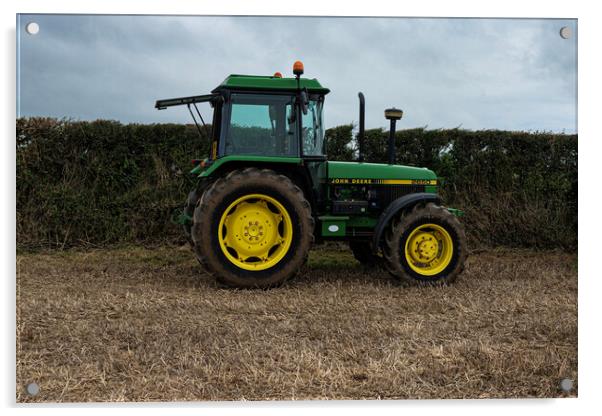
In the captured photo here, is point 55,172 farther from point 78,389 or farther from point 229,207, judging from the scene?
point 78,389

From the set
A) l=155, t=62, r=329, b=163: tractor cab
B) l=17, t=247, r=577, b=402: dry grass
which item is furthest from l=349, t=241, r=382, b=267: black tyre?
l=155, t=62, r=329, b=163: tractor cab

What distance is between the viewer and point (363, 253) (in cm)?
629

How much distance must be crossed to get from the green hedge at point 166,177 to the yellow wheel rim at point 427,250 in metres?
0.99

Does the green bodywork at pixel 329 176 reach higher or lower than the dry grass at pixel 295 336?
higher

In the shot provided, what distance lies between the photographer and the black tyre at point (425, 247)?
534cm

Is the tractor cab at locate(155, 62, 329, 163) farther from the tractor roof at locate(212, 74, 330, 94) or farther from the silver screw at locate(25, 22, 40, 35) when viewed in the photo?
the silver screw at locate(25, 22, 40, 35)

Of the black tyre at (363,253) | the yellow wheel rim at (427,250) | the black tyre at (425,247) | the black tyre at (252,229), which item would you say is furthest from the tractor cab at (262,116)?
the black tyre at (363,253)

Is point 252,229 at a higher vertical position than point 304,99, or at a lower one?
lower

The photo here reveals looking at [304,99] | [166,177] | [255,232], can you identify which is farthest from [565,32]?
[166,177]

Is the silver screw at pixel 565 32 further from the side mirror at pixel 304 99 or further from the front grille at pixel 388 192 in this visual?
the front grille at pixel 388 192

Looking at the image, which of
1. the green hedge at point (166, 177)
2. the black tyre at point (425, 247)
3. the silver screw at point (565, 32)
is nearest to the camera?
the silver screw at point (565, 32)

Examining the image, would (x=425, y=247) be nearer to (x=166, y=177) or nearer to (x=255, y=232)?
(x=255, y=232)

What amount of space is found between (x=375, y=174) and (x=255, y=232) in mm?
1371

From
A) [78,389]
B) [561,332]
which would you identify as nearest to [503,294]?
[561,332]
